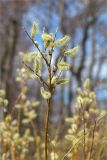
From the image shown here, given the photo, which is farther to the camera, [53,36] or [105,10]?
[105,10]

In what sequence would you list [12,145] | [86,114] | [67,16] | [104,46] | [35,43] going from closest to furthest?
[35,43] < [86,114] < [12,145] < [67,16] < [104,46]

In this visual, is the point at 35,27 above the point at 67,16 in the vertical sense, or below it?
below

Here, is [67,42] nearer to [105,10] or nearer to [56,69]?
[56,69]

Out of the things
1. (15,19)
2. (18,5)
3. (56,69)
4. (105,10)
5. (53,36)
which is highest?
(105,10)

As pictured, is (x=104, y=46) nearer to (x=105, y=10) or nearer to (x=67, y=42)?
(x=105, y=10)

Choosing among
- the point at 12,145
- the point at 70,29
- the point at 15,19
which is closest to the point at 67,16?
the point at 70,29

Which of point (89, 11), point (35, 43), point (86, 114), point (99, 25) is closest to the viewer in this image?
point (35, 43)

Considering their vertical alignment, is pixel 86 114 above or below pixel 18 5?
below

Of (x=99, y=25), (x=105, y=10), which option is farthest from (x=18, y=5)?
(x=99, y=25)

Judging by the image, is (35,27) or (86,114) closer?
(35,27)
